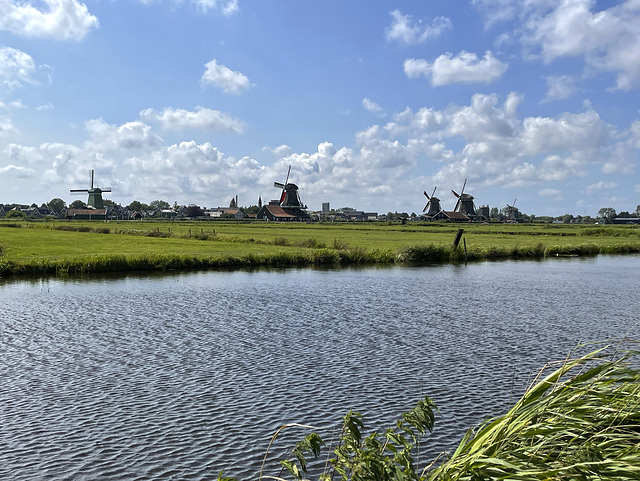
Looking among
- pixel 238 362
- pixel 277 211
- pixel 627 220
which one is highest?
pixel 627 220

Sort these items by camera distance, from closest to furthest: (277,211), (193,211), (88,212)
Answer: (277,211) → (88,212) → (193,211)

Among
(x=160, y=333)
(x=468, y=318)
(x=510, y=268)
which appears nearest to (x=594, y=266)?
(x=510, y=268)

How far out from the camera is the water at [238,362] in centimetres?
910

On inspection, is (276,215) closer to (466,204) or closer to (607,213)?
(466,204)

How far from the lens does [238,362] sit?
14062 mm

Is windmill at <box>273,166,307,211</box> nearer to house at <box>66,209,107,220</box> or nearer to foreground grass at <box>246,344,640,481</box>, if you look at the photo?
house at <box>66,209,107,220</box>

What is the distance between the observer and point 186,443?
9.13 metres

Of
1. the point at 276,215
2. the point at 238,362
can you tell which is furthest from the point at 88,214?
the point at 238,362

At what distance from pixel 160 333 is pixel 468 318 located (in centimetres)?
1069

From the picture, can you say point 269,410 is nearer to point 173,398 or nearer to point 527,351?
point 173,398

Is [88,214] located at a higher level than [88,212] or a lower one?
lower

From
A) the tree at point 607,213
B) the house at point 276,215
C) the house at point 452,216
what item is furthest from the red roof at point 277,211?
the tree at point 607,213

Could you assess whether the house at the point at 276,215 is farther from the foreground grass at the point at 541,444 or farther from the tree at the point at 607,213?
the foreground grass at the point at 541,444

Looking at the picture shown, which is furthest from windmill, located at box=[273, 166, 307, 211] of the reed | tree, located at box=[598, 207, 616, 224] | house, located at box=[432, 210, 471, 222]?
the reed
